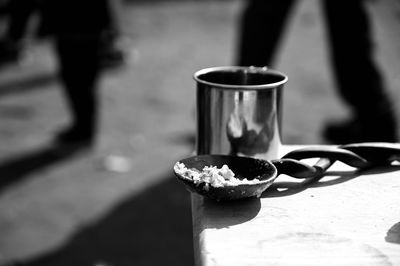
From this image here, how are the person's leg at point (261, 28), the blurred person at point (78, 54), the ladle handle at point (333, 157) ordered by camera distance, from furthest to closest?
the blurred person at point (78, 54)
the person's leg at point (261, 28)
the ladle handle at point (333, 157)

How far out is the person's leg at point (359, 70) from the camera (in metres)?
3.02

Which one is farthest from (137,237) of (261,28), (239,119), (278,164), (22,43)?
(22,43)

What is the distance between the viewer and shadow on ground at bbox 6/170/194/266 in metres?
2.31

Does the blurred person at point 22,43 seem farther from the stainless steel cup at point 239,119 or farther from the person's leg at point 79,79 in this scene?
the stainless steel cup at point 239,119

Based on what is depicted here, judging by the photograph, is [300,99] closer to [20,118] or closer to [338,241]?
[20,118]

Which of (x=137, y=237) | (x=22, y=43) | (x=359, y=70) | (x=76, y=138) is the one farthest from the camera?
(x=22, y=43)

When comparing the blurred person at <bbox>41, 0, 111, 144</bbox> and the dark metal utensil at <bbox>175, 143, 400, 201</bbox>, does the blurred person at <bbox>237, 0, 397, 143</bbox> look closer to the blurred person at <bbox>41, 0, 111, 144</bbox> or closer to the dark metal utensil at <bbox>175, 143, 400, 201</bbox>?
the blurred person at <bbox>41, 0, 111, 144</bbox>

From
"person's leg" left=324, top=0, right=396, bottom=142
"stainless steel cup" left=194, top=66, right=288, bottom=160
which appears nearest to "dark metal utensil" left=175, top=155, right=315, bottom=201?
"stainless steel cup" left=194, top=66, right=288, bottom=160

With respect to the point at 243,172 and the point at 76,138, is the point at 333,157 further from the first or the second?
the point at 76,138

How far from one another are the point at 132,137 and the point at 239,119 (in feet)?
7.76

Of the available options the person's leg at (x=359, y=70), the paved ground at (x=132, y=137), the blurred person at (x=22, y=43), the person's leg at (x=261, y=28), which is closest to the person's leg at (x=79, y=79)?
the paved ground at (x=132, y=137)

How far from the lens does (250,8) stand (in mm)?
2900

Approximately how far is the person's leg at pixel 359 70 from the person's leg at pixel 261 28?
0.31 metres

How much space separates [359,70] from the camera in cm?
306
